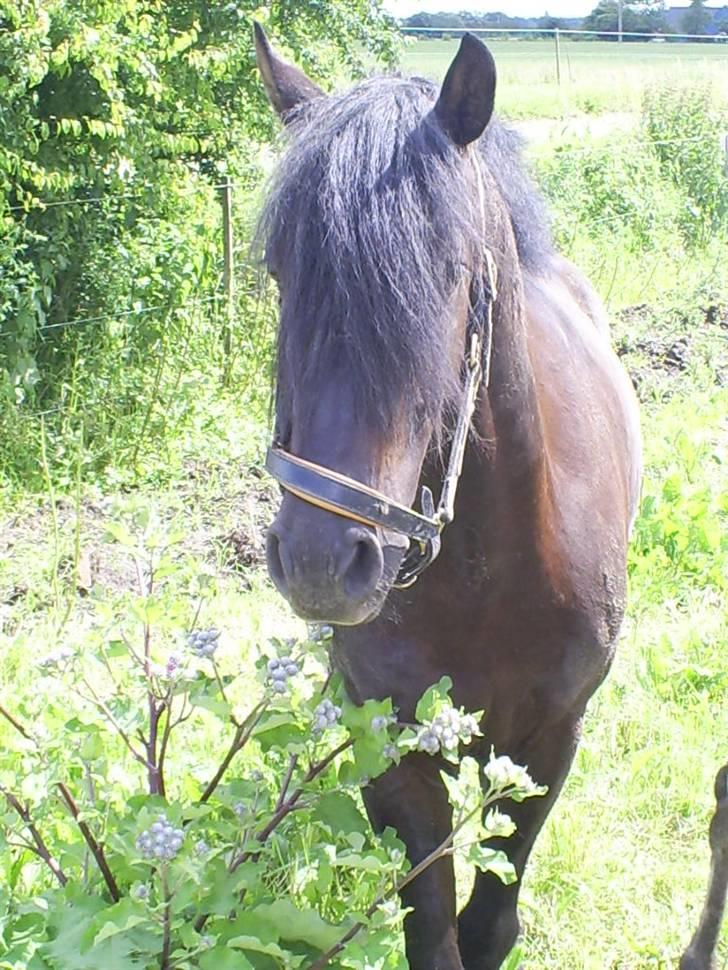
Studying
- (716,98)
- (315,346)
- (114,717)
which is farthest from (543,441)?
(716,98)

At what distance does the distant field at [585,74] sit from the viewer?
19656 mm

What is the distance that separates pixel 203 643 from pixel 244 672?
2.02 m

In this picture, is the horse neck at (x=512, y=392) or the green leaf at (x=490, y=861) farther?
the horse neck at (x=512, y=392)

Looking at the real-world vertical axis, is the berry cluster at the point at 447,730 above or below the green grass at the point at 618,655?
above

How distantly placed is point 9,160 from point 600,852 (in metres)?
3.98

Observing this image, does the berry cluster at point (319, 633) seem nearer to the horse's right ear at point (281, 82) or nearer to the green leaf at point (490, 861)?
the green leaf at point (490, 861)

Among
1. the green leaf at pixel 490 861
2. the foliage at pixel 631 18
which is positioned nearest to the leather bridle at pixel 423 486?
the green leaf at pixel 490 861

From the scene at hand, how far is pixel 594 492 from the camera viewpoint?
2.58 meters

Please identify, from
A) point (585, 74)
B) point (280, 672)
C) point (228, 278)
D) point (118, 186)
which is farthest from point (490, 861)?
point (585, 74)

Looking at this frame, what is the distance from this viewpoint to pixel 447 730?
186 centimetres

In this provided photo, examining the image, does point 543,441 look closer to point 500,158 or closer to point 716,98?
point 500,158

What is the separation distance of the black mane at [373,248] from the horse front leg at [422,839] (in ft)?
3.08

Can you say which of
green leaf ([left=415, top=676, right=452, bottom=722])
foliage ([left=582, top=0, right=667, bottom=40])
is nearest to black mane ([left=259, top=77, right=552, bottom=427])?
green leaf ([left=415, top=676, right=452, bottom=722])

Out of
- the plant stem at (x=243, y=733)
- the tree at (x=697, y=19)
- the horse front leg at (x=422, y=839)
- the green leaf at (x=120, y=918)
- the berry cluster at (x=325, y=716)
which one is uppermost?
the tree at (x=697, y=19)
